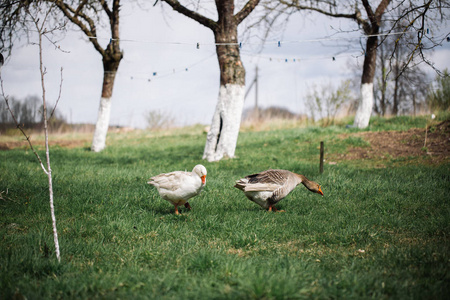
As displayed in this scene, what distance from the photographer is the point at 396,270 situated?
11.3 feet

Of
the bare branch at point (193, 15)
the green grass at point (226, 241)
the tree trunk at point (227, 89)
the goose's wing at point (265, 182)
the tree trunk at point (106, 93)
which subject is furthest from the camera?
the tree trunk at point (106, 93)

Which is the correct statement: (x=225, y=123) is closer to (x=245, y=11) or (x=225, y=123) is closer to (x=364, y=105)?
(x=245, y=11)

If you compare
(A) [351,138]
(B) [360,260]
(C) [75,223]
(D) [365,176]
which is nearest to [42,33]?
(C) [75,223]

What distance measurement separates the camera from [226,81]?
448 inches

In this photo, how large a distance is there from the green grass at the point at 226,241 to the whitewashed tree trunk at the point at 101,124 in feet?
25.5

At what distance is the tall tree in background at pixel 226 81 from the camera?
37.3 ft

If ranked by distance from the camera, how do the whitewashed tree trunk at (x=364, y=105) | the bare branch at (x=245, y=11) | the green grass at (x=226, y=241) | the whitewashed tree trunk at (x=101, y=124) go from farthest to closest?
the whitewashed tree trunk at (x=364, y=105), the whitewashed tree trunk at (x=101, y=124), the bare branch at (x=245, y=11), the green grass at (x=226, y=241)

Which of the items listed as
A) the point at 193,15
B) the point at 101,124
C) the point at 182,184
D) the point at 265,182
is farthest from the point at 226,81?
the point at 101,124

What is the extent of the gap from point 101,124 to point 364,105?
11912 millimetres

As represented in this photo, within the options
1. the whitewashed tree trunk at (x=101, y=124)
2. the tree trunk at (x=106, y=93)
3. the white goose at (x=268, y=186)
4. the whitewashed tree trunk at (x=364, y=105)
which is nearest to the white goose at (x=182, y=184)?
the white goose at (x=268, y=186)

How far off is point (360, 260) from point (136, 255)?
7.79ft

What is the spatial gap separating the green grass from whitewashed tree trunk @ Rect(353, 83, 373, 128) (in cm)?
886

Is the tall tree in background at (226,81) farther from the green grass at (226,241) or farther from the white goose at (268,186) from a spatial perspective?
the white goose at (268,186)

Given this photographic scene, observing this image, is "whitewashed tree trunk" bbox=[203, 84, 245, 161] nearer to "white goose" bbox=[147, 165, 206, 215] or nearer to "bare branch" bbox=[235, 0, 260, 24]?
"bare branch" bbox=[235, 0, 260, 24]
